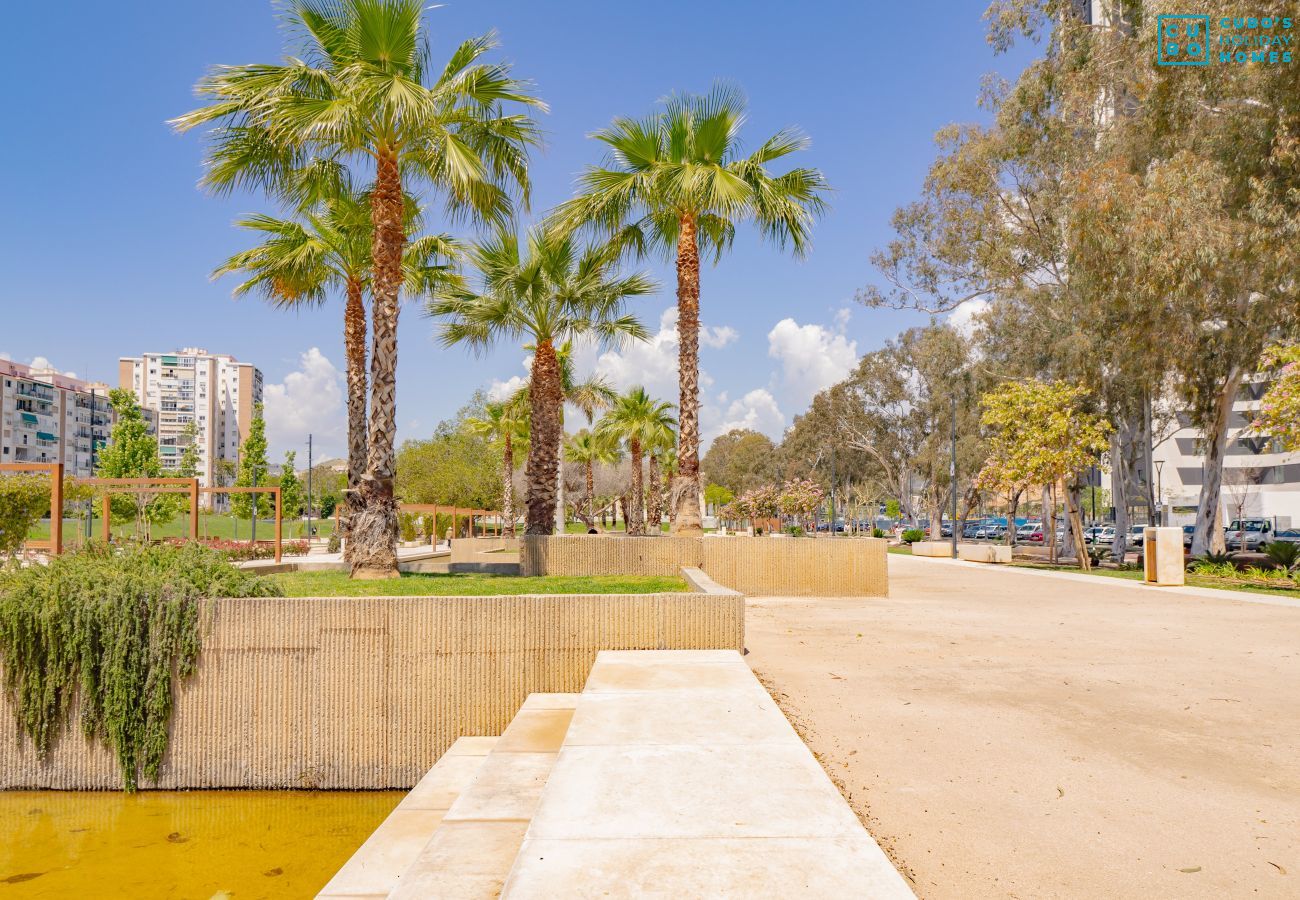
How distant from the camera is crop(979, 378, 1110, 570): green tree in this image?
80.5ft

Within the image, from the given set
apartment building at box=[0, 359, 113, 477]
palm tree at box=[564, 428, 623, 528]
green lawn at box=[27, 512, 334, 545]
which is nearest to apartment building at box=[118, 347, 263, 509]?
apartment building at box=[0, 359, 113, 477]

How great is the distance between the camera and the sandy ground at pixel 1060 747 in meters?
3.56

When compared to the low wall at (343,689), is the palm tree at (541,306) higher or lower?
higher

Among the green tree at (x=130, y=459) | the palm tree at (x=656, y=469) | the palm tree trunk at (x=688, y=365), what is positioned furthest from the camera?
the palm tree at (x=656, y=469)

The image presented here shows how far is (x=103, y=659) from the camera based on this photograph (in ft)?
21.0

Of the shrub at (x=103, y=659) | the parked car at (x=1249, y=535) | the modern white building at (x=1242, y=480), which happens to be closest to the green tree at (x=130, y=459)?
the shrub at (x=103, y=659)

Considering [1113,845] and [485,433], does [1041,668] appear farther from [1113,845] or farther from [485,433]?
[485,433]

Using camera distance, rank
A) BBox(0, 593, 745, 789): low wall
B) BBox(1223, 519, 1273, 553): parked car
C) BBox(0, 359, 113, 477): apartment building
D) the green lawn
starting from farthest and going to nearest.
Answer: BBox(0, 359, 113, 477): apartment building → the green lawn → BBox(1223, 519, 1273, 553): parked car → BBox(0, 593, 745, 789): low wall

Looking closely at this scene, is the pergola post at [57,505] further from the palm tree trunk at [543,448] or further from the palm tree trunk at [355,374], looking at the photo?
the palm tree trunk at [543,448]

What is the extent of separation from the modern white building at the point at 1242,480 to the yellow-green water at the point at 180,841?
6996cm

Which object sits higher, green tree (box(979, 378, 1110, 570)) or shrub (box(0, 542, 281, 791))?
green tree (box(979, 378, 1110, 570))

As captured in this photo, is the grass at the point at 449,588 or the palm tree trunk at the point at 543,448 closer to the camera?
the grass at the point at 449,588

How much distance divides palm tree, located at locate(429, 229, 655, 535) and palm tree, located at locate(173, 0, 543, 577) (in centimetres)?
508

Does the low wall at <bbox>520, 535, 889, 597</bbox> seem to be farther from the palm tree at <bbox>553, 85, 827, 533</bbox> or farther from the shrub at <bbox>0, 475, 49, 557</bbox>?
the shrub at <bbox>0, 475, 49, 557</bbox>
